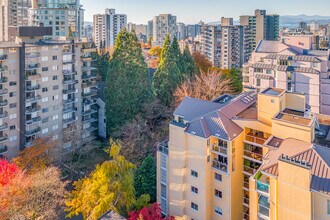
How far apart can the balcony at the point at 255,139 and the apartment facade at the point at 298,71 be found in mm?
16993

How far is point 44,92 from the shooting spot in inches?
1325

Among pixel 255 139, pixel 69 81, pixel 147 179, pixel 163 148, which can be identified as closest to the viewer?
pixel 255 139

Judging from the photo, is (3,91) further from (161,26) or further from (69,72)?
(161,26)

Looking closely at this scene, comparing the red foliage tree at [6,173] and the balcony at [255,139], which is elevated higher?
the balcony at [255,139]

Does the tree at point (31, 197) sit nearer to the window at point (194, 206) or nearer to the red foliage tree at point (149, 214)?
the red foliage tree at point (149, 214)

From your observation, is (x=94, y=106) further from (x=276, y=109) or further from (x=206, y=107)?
(x=276, y=109)

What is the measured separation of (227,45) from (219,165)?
5515 cm

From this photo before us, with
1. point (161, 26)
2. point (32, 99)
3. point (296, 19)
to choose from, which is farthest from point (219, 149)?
point (296, 19)

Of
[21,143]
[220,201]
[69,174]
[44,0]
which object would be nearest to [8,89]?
[21,143]

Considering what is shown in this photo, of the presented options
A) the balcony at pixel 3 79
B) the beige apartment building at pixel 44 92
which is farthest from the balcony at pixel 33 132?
the balcony at pixel 3 79

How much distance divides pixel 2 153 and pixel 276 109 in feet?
82.8

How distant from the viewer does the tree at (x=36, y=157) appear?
27.7 meters

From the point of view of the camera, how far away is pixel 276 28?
9256 cm

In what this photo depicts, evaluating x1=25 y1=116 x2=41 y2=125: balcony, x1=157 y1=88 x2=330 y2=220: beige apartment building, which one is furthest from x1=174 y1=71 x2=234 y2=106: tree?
x1=25 y1=116 x2=41 y2=125: balcony
